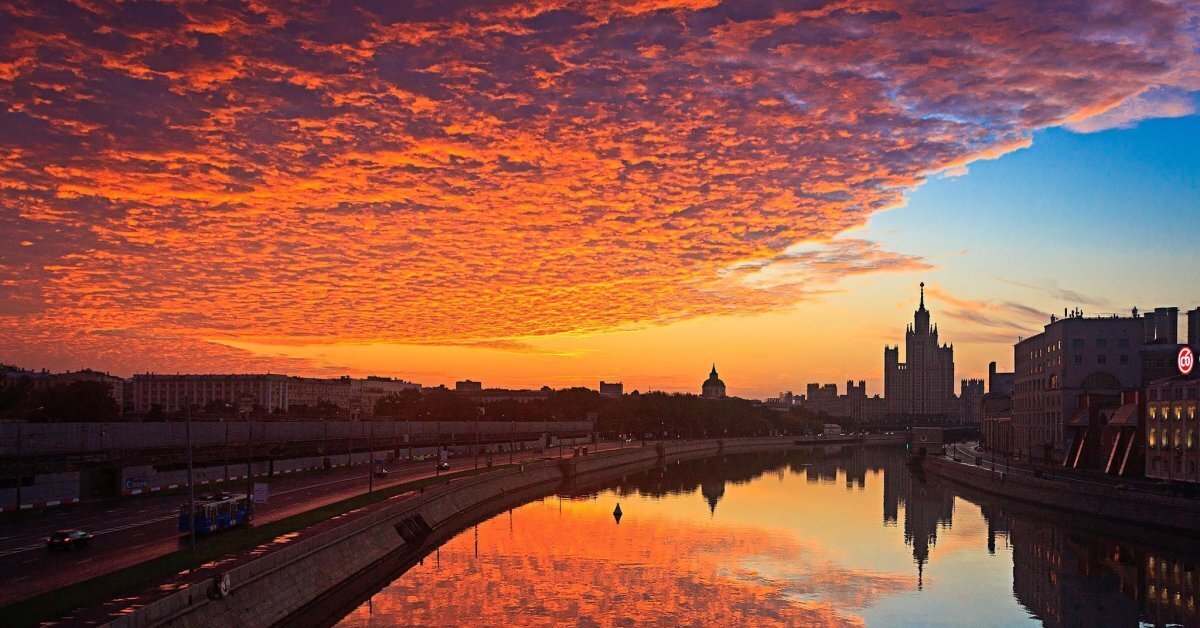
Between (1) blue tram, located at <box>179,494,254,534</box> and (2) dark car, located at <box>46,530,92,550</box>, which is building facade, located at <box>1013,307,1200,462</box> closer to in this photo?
(1) blue tram, located at <box>179,494,254,534</box>

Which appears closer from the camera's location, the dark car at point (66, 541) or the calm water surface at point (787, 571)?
the dark car at point (66, 541)

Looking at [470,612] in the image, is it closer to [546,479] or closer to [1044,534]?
[1044,534]

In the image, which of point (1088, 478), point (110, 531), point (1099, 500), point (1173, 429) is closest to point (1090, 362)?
point (1088, 478)

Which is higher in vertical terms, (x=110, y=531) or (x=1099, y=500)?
(x=110, y=531)

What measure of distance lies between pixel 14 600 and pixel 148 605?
7.34 metres

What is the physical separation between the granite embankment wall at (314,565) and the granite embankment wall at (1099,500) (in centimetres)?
5825

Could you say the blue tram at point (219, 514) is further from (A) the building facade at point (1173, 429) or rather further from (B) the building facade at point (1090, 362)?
(B) the building facade at point (1090, 362)

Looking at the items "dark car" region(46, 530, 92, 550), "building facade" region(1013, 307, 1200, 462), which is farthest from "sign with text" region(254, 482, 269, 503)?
"building facade" region(1013, 307, 1200, 462)

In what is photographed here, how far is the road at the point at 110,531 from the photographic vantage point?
43188mm

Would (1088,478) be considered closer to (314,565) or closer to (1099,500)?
(1099,500)

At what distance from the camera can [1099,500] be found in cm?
9400

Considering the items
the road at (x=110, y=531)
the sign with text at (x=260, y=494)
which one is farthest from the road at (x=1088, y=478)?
the sign with text at (x=260, y=494)

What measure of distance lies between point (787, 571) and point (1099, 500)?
143 feet

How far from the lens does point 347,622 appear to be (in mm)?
49688
